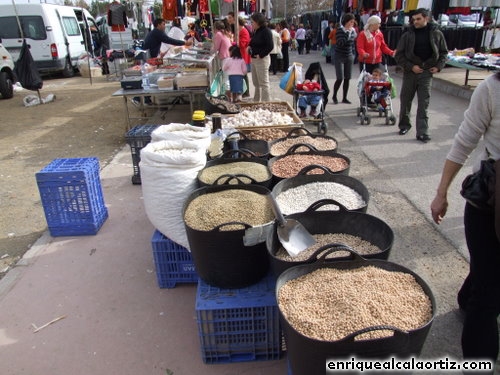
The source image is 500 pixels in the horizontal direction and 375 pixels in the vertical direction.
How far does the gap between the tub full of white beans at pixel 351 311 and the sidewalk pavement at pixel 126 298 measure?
0.83 meters

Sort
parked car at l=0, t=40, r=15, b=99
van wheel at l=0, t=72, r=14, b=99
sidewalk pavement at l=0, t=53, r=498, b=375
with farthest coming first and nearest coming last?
van wheel at l=0, t=72, r=14, b=99 → parked car at l=0, t=40, r=15, b=99 → sidewalk pavement at l=0, t=53, r=498, b=375

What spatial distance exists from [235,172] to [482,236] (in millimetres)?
1681

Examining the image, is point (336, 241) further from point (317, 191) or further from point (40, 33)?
point (40, 33)

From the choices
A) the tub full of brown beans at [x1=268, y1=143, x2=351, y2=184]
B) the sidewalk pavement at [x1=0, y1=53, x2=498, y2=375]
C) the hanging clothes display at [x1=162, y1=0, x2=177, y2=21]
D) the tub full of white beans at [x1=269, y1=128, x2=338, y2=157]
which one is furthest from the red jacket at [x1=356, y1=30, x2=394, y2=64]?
the hanging clothes display at [x1=162, y1=0, x2=177, y2=21]

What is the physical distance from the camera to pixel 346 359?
142 centimetres

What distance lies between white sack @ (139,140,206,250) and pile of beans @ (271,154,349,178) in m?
0.63

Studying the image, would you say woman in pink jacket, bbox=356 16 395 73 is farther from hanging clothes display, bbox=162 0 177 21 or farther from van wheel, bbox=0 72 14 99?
van wheel, bbox=0 72 14 99

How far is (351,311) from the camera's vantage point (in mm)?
1583

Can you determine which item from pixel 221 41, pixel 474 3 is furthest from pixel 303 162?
pixel 474 3

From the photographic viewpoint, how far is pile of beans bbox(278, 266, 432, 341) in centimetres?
153

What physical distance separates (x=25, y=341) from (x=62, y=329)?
23 cm

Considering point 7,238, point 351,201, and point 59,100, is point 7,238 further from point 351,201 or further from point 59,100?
point 59,100

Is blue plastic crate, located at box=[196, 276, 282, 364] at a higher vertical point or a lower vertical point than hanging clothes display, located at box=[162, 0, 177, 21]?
lower

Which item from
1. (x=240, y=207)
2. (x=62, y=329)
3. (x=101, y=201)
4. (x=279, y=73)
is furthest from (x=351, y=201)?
(x=279, y=73)
